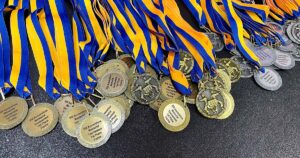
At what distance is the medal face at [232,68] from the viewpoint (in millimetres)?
1163

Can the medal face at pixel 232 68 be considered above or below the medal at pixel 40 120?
below

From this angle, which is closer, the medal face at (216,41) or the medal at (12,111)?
the medal at (12,111)

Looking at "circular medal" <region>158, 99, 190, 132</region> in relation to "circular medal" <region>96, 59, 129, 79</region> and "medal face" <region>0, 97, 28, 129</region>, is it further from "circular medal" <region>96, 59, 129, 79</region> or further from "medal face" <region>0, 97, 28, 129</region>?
"medal face" <region>0, 97, 28, 129</region>

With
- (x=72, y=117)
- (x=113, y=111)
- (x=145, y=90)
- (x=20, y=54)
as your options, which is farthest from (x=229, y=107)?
(x=20, y=54)

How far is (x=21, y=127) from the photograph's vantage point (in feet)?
3.42

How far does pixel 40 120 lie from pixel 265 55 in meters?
0.85

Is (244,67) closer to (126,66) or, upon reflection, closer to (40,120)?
(126,66)

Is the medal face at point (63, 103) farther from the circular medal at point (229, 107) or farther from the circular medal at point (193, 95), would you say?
the circular medal at point (229, 107)

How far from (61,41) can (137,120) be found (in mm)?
396

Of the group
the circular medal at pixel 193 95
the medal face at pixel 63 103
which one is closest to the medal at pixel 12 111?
the medal face at pixel 63 103

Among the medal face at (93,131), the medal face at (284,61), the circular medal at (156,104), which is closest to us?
the medal face at (93,131)

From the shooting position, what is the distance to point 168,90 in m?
1.12

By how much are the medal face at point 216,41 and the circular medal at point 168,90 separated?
26cm

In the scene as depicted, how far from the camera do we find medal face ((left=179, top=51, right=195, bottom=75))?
1.13 m
